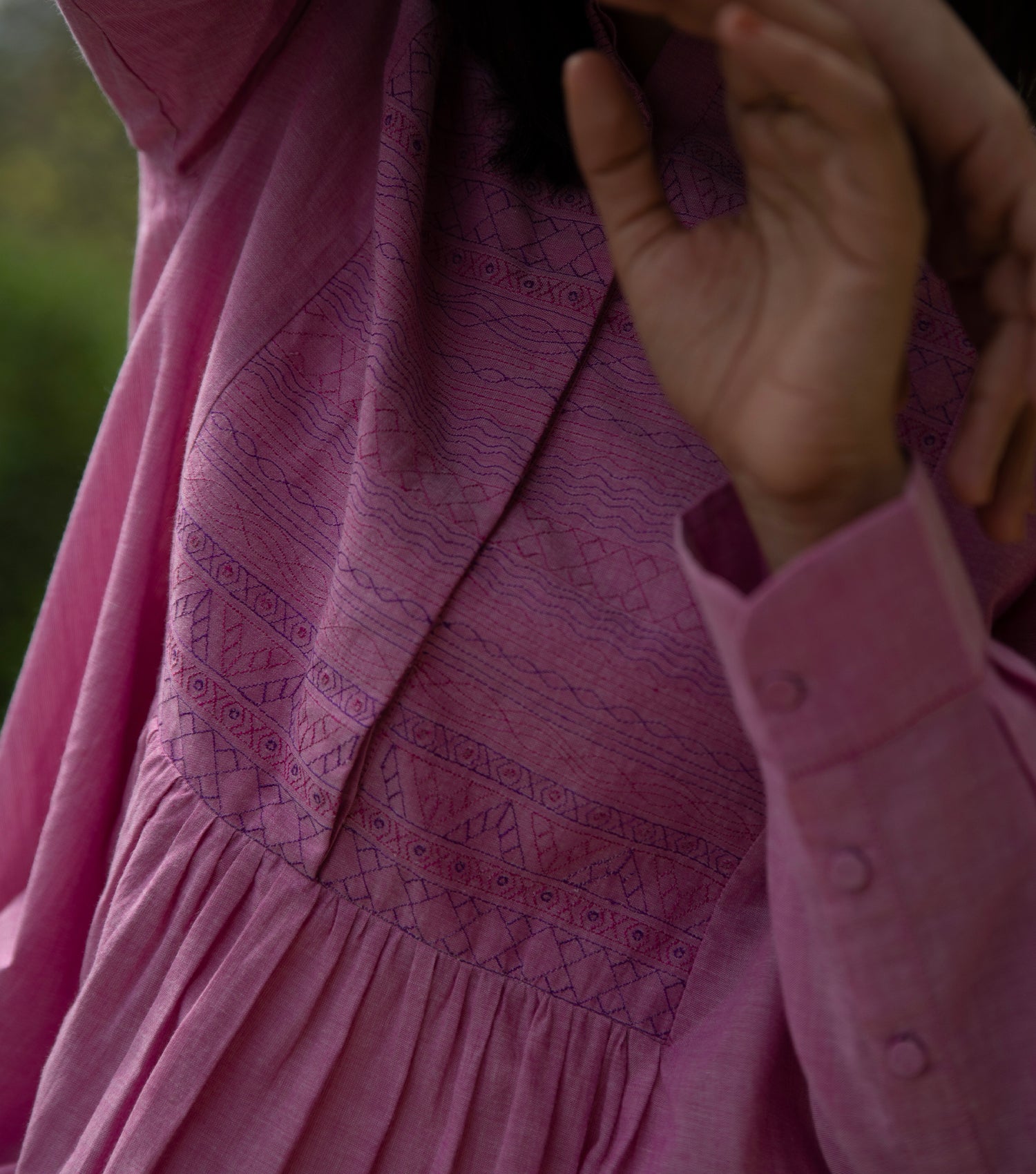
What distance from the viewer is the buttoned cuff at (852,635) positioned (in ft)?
1.28

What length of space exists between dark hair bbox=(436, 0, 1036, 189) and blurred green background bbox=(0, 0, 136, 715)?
3.02ft

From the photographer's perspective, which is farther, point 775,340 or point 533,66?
point 533,66

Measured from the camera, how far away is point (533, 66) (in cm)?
61

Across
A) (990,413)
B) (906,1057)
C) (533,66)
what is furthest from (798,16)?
(906,1057)

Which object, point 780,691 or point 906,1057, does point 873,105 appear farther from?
point 906,1057

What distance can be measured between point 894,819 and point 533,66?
1.56ft

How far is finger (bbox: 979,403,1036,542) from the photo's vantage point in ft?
1.43

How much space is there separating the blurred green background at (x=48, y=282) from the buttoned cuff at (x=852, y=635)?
1.21 meters

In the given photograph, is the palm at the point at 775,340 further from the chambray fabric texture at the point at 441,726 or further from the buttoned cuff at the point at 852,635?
the chambray fabric texture at the point at 441,726

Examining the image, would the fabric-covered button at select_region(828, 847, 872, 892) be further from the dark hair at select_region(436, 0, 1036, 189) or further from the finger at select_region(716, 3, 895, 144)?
the dark hair at select_region(436, 0, 1036, 189)

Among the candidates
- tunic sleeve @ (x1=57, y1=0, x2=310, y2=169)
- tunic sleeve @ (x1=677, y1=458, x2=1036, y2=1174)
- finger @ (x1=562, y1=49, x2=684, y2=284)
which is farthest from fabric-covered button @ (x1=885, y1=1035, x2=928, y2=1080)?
tunic sleeve @ (x1=57, y1=0, x2=310, y2=169)

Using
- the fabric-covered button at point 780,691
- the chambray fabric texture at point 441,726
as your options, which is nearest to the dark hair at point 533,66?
the chambray fabric texture at point 441,726

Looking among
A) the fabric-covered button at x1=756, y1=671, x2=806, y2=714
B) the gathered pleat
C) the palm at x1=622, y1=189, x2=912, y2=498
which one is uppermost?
the palm at x1=622, y1=189, x2=912, y2=498

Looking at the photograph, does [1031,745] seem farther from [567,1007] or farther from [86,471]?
[86,471]
